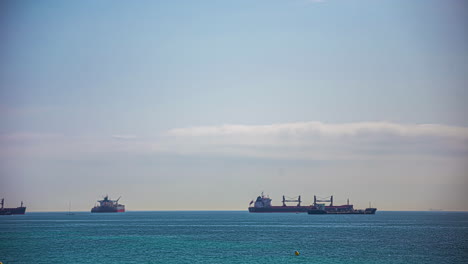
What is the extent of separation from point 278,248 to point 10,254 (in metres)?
39.5

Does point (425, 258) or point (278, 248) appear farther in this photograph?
point (278, 248)

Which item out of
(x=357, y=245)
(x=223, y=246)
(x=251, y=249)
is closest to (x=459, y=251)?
(x=357, y=245)

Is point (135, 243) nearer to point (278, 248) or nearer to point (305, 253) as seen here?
point (278, 248)

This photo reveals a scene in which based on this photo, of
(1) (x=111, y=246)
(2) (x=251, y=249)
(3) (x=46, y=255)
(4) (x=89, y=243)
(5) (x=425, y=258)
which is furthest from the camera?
(4) (x=89, y=243)

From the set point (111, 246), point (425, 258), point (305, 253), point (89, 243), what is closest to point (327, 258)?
point (305, 253)

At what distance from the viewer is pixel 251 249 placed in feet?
260

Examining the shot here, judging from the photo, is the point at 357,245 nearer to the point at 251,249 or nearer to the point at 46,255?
the point at 251,249

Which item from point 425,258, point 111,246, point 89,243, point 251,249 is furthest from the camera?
point 89,243

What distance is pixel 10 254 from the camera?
245ft

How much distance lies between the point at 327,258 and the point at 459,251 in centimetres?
2203

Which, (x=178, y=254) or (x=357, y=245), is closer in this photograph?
(x=178, y=254)

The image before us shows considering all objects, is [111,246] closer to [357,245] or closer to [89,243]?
[89,243]

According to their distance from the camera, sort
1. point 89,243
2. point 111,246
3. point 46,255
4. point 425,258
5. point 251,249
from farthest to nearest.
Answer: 1. point 89,243
2. point 111,246
3. point 251,249
4. point 46,255
5. point 425,258

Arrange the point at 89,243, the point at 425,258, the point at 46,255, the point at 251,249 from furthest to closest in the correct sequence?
the point at 89,243 → the point at 251,249 → the point at 46,255 → the point at 425,258
